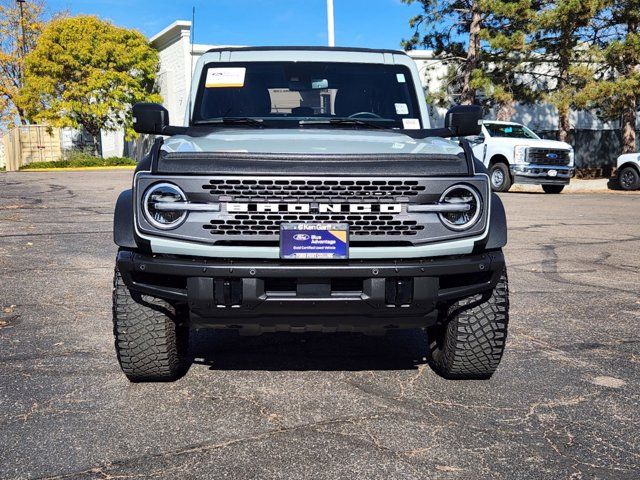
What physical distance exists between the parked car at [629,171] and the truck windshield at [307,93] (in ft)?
57.5

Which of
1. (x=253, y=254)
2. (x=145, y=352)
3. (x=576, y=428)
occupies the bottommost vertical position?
(x=576, y=428)

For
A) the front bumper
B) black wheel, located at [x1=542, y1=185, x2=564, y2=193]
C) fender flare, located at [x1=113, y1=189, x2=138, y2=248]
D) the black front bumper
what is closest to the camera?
the black front bumper

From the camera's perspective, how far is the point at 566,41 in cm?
2453

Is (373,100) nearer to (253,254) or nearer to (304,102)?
(304,102)

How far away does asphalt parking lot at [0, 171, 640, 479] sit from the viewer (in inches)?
119

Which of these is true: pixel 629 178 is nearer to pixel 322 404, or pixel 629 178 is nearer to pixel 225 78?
pixel 225 78

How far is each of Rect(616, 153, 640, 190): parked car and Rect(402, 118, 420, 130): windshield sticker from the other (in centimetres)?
1768

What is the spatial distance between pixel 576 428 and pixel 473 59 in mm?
24949

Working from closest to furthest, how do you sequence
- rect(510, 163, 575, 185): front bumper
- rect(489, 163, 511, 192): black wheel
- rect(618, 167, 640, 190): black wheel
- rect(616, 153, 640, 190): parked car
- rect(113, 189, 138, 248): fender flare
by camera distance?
rect(113, 189, 138, 248): fender flare
rect(510, 163, 575, 185): front bumper
rect(489, 163, 511, 192): black wheel
rect(616, 153, 640, 190): parked car
rect(618, 167, 640, 190): black wheel

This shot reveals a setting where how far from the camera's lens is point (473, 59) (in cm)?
2680

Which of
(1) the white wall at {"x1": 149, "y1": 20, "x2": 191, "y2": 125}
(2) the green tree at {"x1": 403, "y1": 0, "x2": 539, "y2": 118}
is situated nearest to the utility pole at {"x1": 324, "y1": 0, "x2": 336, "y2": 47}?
(2) the green tree at {"x1": 403, "y1": 0, "x2": 539, "y2": 118}

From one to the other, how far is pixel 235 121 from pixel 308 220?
151cm

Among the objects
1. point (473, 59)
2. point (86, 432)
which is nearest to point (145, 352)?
point (86, 432)

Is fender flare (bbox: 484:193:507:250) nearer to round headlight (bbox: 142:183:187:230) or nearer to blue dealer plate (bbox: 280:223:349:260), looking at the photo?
blue dealer plate (bbox: 280:223:349:260)
